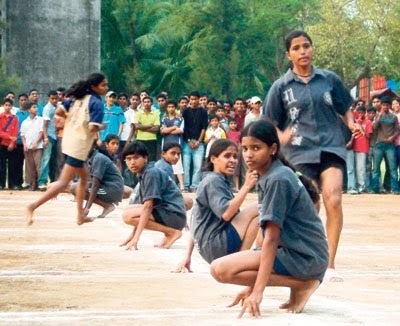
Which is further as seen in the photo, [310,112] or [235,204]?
[310,112]

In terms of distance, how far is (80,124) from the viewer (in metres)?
13.1

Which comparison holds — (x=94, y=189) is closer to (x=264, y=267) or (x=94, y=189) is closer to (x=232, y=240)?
(x=232, y=240)

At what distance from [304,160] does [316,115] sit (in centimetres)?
36

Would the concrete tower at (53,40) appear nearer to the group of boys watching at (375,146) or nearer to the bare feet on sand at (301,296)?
the group of boys watching at (375,146)

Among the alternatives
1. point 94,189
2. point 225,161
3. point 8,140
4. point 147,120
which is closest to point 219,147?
point 225,161

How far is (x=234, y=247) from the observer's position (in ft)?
29.4

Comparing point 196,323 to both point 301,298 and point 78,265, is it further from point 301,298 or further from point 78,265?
point 78,265

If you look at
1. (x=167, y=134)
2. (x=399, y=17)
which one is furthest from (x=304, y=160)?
(x=399, y=17)

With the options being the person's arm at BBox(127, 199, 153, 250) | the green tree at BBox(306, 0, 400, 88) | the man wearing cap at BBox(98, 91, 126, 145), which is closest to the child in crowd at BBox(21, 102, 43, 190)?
the man wearing cap at BBox(98, 91, 126, 145)

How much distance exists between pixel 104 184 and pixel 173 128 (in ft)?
26.2

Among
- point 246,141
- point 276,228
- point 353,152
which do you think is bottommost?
point 353,152

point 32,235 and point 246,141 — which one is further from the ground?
point 246,141

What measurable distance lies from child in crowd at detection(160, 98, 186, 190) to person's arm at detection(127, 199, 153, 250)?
1132cm

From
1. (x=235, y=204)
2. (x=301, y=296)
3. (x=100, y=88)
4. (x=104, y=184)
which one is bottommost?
(x=104, y=184)
